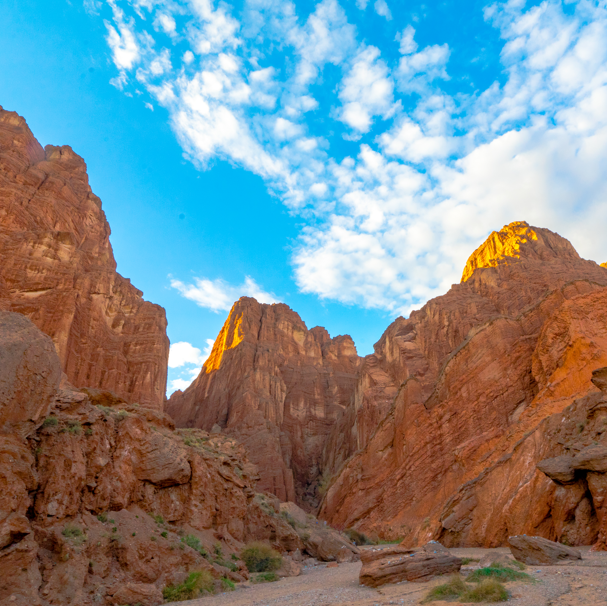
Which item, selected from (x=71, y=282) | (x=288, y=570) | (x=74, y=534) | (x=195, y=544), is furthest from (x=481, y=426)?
(x=71, y=282)

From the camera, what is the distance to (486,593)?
8297 millimetres

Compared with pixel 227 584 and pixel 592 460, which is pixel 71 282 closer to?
pixel 227 584

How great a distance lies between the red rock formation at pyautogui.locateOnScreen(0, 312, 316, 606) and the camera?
10617 mm

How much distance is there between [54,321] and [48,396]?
33068mm

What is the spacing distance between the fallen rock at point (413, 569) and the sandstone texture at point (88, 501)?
262 inches

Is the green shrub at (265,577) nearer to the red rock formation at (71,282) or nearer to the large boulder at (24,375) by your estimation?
the large boulder at (24,375)

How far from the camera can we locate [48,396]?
40.9 ft

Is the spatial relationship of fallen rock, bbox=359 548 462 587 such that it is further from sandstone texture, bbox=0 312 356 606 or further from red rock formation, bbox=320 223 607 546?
red rock formation, bbox=320 223 607 546

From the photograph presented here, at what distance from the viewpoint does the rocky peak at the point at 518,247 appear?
264 feet

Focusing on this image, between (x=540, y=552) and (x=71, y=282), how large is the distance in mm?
45837

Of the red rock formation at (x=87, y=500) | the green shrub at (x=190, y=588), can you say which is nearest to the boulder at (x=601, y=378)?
the red rock formation at (x=87, y=500)

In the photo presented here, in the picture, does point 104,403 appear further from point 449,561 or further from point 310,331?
point 310,331

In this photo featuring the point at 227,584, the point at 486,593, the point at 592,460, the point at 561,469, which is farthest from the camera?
the point at 561,469

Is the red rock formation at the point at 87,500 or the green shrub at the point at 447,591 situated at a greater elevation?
the red rock formation at the point at 87,500
